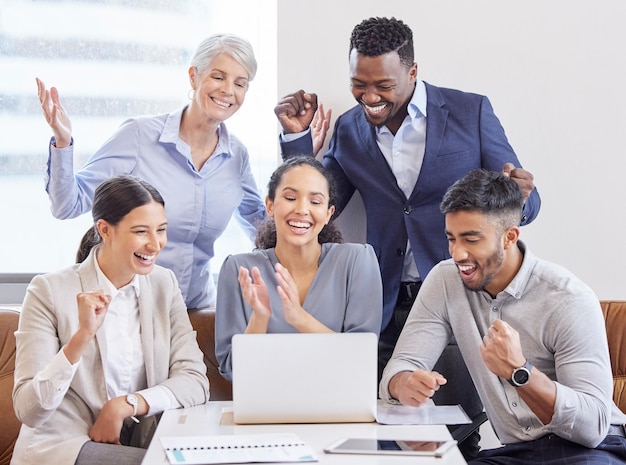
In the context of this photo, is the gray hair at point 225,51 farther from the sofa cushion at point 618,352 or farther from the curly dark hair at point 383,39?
the sofa cushion at point 618,352

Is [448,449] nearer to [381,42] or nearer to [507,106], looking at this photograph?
[381,42]

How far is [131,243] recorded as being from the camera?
2.43 m

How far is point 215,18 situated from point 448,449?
2030mm

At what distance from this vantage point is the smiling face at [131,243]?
2438mm

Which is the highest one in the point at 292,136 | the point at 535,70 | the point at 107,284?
the point at 535,70

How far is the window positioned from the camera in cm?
331

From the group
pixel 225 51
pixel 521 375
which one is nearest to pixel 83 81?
pixel 225 51

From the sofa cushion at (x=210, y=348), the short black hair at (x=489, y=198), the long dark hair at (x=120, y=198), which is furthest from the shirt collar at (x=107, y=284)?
the short black hair at (x=489, y=198)

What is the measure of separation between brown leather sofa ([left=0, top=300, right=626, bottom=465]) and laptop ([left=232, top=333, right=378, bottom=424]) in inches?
36.9

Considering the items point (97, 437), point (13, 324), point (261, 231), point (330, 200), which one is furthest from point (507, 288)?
point (13, 324)

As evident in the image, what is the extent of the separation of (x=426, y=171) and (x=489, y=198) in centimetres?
45

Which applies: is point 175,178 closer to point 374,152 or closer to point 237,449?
point 374,152

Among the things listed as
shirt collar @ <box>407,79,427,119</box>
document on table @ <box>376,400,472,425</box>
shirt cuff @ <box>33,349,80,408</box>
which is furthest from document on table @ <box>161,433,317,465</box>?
shirt collar @ <box>407,79,427,119</box>

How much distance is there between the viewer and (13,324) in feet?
9.61
